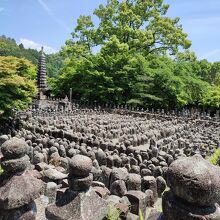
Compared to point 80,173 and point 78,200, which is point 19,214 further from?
point 80,173

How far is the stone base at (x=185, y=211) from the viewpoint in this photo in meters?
2.18

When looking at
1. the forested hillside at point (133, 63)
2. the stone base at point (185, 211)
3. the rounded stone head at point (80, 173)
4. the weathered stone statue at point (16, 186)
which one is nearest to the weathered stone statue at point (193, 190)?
the stone base at point (185, 211)

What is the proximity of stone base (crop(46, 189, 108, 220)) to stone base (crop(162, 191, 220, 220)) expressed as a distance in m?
1.43

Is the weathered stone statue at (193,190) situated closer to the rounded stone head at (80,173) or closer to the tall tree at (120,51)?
the rounded stone head at (80,173)

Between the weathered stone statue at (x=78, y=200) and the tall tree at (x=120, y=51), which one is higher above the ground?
the tall tree at (x=120, y=51)

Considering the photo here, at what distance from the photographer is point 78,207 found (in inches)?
137

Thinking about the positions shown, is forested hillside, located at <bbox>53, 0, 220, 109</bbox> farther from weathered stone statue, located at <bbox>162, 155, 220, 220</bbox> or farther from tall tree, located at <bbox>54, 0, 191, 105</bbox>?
weathered stone statue, located at <bbox>162, 155, 220, 220</bbox>

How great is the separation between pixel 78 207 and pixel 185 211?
1676 mm

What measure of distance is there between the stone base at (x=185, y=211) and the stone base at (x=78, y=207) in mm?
1429

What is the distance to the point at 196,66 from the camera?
1153 inches

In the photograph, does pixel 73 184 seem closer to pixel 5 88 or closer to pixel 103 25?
pixel 5 88

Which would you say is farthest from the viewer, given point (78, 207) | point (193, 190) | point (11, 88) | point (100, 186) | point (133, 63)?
point (133, 63)

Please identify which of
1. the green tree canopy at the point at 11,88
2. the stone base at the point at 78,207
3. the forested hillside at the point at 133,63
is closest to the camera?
the stone base at the point at 78,207

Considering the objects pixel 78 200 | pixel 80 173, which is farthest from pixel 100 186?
pixel 80 173
